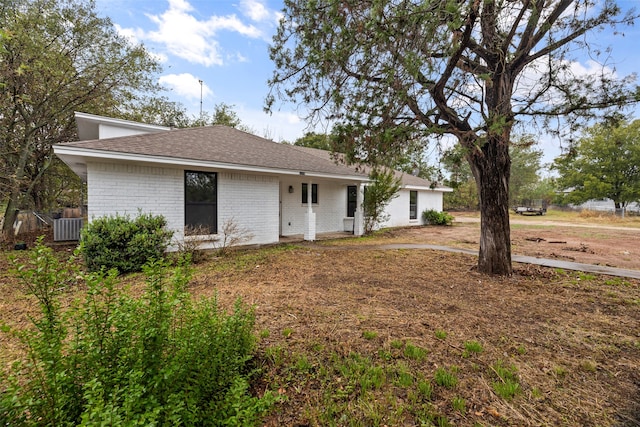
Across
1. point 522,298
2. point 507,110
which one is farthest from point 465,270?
point 507,110

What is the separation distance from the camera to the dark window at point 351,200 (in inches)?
572

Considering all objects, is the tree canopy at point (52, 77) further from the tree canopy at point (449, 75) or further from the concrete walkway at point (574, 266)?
the concrete walkway at point (574, 266)

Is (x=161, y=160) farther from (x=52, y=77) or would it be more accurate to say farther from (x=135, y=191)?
(x=52, y=77)

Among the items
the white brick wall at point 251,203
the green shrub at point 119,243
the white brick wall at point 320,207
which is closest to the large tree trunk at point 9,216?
the green shrub at point 119,243

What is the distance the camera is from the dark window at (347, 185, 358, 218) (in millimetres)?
14531

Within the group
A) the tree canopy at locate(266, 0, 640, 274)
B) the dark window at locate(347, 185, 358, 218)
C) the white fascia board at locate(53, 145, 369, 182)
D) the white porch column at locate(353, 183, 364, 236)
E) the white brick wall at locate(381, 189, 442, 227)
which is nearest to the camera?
the tree canopy at locate(266, 0, 640, 274)

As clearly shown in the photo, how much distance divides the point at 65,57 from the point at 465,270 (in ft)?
53.6

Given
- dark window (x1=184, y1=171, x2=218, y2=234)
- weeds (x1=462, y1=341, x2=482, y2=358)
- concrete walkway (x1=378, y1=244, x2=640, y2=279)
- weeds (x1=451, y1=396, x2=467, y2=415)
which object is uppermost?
dark window (x1=184, y1=171, x2=218, y2=234)

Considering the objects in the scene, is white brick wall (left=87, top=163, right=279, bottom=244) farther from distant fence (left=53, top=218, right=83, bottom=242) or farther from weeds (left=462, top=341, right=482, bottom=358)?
weeds (left=462, top=341, right=482, bottom=358)

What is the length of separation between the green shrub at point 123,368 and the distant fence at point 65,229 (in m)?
11.4

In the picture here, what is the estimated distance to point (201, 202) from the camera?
896cm

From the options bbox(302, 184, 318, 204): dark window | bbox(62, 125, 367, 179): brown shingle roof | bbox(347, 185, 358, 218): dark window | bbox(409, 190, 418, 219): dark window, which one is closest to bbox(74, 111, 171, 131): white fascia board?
bbox(62, 125, 367, 179): brown shingle roof

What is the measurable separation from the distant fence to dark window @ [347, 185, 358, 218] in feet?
38.4

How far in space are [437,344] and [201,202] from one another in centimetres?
793
